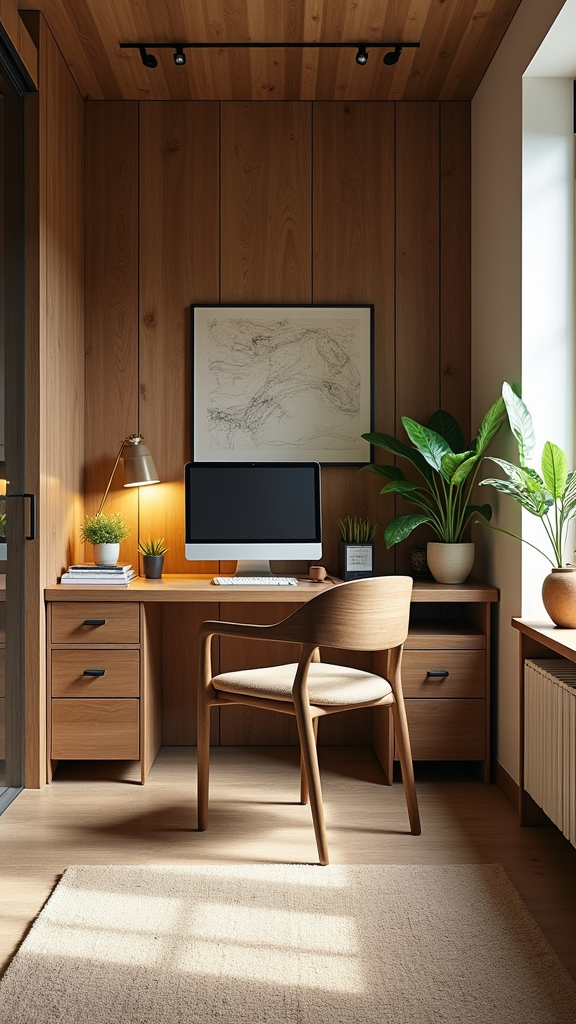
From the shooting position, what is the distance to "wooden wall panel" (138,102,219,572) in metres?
3.70

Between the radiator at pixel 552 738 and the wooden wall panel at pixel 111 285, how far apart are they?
189 centimetres

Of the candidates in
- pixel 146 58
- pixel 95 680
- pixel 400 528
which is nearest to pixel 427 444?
pixel 400 528

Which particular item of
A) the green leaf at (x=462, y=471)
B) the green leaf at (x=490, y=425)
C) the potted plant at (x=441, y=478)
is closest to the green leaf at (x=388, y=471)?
the potted plant at (x=441, y=478)

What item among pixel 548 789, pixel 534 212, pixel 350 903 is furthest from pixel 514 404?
pixel 350 903

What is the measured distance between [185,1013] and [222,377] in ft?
8.28

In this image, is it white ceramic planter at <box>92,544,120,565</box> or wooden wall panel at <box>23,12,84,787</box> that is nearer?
wooden wall panel at <box>23,12,84,787</box>

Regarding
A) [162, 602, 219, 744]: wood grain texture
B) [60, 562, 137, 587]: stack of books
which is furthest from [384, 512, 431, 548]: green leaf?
[60, 562, 137, 587]: stack of books

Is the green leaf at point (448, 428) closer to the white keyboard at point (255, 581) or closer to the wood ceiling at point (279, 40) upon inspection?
the white keyboard at point (255, 581)

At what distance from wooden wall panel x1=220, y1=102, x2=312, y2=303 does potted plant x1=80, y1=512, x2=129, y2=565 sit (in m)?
1.29

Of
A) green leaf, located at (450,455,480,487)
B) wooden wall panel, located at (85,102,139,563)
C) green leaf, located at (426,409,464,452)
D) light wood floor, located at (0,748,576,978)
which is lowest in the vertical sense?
light wood floor, located at (0,748,576,978)

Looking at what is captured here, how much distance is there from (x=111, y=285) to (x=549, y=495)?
6.85ft

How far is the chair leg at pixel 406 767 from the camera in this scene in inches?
105

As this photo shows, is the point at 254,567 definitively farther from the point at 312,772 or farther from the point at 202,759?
the point at 312,772

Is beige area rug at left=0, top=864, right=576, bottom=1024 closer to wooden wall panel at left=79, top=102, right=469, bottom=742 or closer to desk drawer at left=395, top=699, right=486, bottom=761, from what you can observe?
desk drawer at left=395, top=699, right=486, bottom=761
